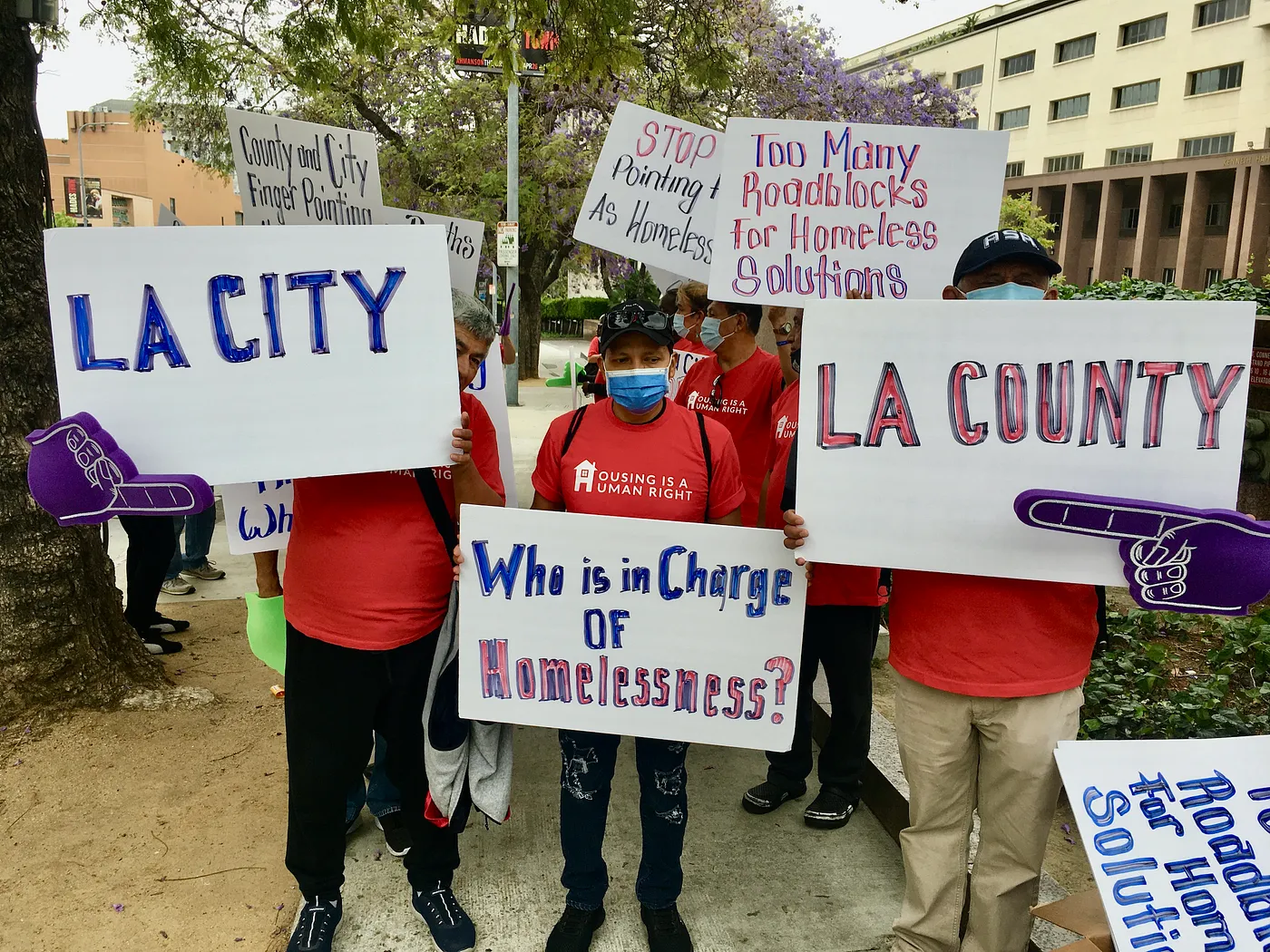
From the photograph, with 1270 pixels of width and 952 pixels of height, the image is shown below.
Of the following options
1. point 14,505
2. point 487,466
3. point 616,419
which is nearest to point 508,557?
point 487,466

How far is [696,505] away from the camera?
2533mm

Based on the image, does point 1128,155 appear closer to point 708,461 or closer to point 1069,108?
point 1069,108

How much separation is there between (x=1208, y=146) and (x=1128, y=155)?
3.83 m

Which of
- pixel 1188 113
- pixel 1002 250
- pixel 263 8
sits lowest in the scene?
pixel 1002 250

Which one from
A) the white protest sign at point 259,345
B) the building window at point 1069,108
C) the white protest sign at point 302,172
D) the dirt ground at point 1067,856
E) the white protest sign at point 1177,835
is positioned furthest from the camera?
the building window at point 1069,108

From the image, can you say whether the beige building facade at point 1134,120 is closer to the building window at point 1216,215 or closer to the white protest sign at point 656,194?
the building window at point 1216,215

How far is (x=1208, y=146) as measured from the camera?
36.9 metres

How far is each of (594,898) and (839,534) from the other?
52.3 inches

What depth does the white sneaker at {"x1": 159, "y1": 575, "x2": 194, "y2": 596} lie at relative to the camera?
19.0ft

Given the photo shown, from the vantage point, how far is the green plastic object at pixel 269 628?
307 centimetres

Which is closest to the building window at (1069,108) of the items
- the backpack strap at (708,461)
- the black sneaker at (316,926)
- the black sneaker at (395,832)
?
the backpack strap at (708,461)

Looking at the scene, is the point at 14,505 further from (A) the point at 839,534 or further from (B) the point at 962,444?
(B) the point at 962,444

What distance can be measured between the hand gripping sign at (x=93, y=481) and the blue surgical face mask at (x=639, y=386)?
3.44 ft

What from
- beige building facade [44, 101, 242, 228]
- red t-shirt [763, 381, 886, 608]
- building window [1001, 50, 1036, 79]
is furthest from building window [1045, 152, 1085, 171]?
beige building facade [44, 101, 242, 228]
